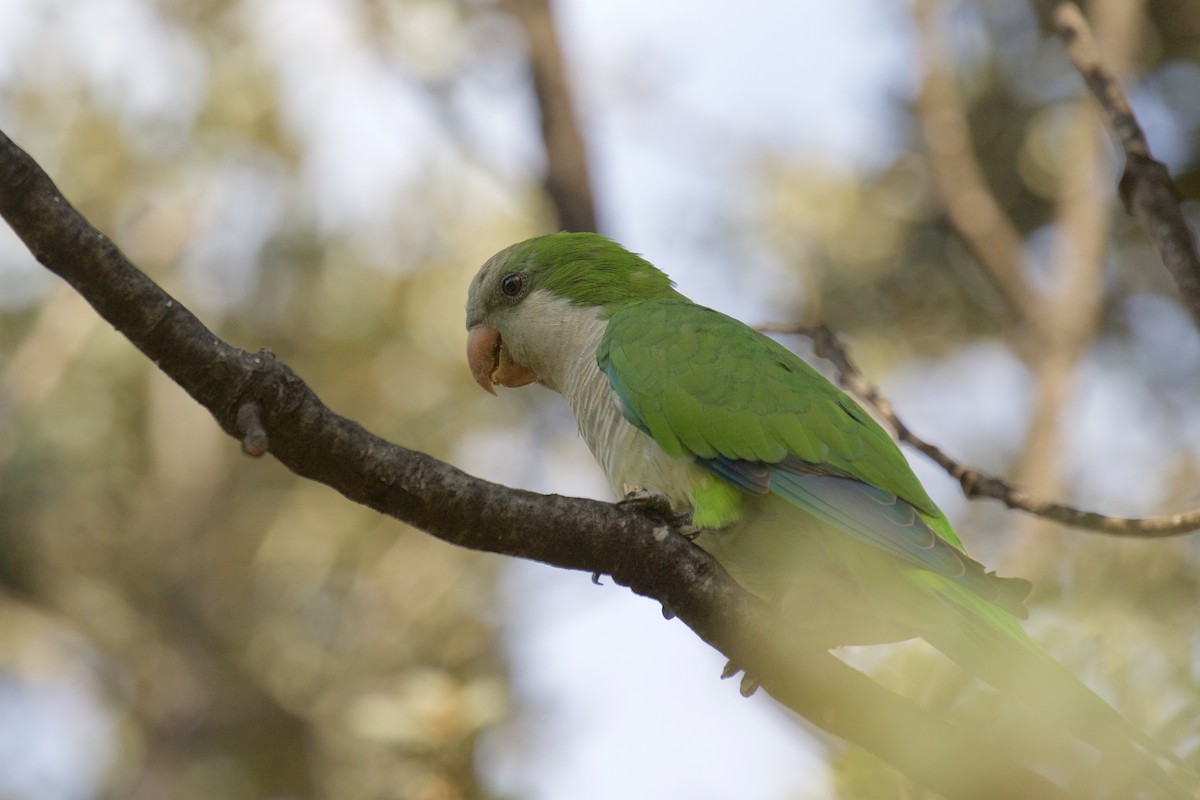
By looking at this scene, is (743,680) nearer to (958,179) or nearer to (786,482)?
(786,482)

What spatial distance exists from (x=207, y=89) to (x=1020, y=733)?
29.4 feet

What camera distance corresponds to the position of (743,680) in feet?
12.4

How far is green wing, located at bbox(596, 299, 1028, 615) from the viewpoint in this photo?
12.1 ft

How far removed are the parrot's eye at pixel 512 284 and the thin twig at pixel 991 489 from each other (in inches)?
52.8

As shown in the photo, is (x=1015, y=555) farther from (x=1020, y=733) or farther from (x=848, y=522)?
(x=1020, y=733)

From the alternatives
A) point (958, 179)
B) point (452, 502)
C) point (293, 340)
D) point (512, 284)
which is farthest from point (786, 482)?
point (293, 340)

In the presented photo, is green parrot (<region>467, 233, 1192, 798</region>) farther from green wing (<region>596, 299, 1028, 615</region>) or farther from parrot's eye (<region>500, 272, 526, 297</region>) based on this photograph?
parrot's eye (<region>500, 272, 526, 297</region>)

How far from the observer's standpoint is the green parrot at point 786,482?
11.3 ft

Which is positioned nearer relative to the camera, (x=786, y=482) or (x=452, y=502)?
(x=452, y=502)

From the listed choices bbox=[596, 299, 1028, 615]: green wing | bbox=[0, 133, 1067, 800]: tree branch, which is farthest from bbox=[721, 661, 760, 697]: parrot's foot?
bbox=[596, 299, 1028, 615]: green wing

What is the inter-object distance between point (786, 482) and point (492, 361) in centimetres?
205

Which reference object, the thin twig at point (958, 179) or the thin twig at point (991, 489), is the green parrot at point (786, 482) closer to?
the thin twig at point (991, 489)

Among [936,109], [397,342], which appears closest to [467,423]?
[397,342]

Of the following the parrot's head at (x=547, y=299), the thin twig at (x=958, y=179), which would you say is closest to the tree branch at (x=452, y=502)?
the parrot's head at (x=547, y=299)
